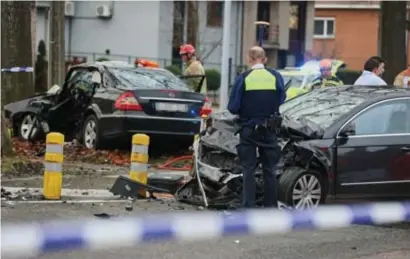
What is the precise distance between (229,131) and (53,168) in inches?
79.1

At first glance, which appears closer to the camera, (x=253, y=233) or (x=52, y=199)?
(x=253, y=233)

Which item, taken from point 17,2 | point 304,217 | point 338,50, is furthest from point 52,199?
point 338,50

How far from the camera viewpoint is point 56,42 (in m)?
21.7

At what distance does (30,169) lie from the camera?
10344mm

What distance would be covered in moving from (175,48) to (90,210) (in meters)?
33.7

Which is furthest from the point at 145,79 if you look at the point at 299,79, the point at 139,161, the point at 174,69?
the point at 174,69

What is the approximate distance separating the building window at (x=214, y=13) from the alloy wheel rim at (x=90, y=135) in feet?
100.0

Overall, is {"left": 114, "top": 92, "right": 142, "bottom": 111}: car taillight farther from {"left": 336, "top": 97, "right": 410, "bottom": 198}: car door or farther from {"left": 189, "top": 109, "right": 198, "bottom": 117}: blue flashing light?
{"left": 336, "top": 97, "right": 410, "bottom": 198}: car door

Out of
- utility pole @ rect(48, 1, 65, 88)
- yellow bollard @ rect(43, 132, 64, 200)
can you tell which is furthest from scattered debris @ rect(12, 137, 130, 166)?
utility pole @ rect(48, 1, 65, 88)

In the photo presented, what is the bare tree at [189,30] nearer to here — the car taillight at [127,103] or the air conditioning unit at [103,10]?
the air conditioning unit at [103,10]

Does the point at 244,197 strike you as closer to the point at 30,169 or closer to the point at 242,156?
the point at 242,156

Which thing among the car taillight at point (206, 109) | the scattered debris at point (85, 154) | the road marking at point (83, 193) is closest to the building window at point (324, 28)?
the car taillight at point (206, 109)

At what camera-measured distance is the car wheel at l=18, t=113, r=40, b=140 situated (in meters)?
14.1

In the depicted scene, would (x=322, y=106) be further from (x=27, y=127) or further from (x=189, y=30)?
(x=189, y=30)
